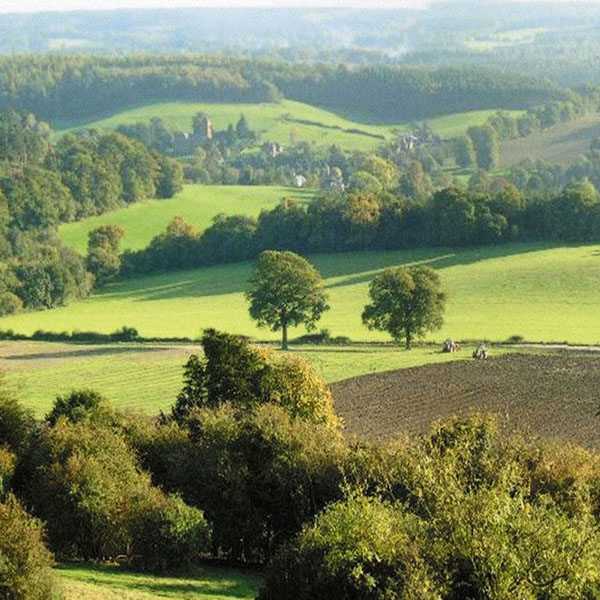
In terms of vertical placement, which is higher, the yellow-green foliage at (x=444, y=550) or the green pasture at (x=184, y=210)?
the green pasture at (x=184, y=210)

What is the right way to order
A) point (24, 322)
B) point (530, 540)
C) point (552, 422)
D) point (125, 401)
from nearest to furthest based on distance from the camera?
point (530, 540), point (552, 422), point (125, 401), point (24, 322)

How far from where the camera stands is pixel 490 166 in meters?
189

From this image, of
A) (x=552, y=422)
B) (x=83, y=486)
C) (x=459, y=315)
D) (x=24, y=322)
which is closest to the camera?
(x=83, y=486)

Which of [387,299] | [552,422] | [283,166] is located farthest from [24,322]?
[283,166]

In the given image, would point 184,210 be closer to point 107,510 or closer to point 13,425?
point 13,425

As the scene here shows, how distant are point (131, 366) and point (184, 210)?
7534cm

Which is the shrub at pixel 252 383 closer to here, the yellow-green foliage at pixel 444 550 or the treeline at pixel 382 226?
the yellow-green foliage at pixel 444 550

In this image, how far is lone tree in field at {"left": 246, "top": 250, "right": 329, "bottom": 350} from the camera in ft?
274

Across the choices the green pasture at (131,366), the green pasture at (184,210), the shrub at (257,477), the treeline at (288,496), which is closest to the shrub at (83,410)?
the treeline at (288,496)

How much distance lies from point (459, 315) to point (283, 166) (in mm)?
110229

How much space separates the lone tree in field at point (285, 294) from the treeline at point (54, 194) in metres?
34.5

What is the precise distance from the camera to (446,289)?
333 ft

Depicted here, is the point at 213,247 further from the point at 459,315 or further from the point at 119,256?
the point at 459,315

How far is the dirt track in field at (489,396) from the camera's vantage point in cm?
5697
